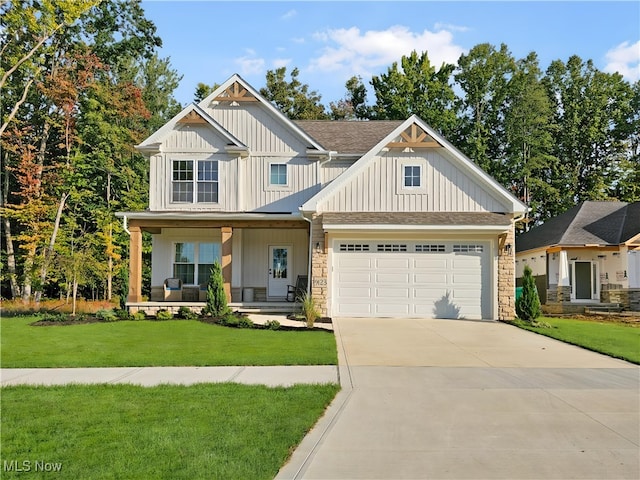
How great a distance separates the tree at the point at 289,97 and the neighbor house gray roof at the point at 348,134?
574 inches

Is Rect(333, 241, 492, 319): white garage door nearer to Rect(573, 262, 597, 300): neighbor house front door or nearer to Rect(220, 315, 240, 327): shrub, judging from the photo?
Rect(220, 315, 240, 327): shrub

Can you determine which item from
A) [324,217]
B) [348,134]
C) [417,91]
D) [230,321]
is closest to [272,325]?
[230,321]

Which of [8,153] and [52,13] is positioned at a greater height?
[52,13]

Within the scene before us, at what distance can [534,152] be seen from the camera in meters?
35.5

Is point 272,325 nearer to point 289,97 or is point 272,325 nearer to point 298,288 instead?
point 298,288

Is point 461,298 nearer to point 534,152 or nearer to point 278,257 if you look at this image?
point 278,257

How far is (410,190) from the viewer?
695 inches

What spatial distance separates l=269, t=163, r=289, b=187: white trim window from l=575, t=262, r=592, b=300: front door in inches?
554

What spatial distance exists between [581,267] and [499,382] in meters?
19.1

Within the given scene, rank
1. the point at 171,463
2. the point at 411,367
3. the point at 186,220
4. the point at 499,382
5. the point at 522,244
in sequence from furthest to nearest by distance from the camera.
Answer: the point at 522,244
the point at 186,220
the point at 411,367
the point at 499,382
the point at 171,463

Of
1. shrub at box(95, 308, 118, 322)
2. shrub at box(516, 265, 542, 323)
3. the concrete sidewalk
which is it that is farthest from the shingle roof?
the concrete sidewalk

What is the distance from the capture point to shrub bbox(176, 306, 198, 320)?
16.2m

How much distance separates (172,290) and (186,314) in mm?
3765

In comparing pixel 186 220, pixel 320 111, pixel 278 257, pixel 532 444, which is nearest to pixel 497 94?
pixel 320 111
